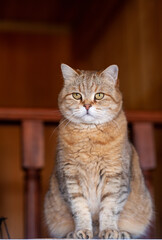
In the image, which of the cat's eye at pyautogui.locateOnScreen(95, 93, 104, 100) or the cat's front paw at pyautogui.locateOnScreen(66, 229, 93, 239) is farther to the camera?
the cat's eye at pyautogui.locateOnScreen(95, 93, 104, 100)

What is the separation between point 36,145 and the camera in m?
2.35

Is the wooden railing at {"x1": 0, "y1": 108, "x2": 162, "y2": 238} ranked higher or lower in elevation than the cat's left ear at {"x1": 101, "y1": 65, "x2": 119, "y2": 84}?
lower

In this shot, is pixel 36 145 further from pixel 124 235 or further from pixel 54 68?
pixel 54 68

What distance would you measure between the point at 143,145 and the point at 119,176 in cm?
72

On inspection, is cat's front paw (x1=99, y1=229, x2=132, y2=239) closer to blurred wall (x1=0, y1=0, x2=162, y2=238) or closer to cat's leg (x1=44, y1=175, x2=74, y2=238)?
cat's leg (x1=44, y1=175, x2=74, y2=238)

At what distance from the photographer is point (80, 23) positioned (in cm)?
513

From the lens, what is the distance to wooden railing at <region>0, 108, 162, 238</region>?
91.2 inches

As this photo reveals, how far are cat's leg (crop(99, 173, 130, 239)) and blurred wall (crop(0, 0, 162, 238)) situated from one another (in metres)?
1.39

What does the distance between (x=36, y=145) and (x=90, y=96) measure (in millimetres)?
629

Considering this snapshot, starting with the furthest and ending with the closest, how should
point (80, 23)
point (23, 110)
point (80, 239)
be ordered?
point (80, 23) < point (23, 110) < point (80, 239)

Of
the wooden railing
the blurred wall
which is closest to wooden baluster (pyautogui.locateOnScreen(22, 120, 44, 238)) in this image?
the wooden railing

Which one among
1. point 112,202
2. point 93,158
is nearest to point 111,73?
point 93,158

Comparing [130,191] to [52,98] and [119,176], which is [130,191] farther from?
[52,98]

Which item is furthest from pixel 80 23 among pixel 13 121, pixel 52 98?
pixel 13 121
